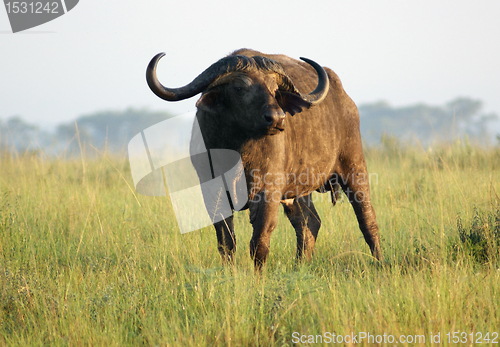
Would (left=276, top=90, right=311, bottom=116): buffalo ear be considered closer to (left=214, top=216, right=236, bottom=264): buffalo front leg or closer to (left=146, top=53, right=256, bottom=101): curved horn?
(left=146, top=53, right=256, bottom=101): curved horn

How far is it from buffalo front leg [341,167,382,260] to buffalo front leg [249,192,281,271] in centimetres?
166

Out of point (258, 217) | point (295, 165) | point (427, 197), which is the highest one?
point (295, 165)

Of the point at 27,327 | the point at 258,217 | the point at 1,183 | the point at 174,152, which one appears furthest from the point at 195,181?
the point at 27,327

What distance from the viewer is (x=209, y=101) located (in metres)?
4.08

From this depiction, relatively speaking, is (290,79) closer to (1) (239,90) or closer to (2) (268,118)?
(1) (239,90)

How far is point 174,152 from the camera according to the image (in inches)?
364

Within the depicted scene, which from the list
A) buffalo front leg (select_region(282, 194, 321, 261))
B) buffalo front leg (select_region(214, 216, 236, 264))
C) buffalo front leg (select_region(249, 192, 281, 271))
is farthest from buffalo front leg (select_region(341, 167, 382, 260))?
buffalo front leg (select_region(214, 216, 236, 264))

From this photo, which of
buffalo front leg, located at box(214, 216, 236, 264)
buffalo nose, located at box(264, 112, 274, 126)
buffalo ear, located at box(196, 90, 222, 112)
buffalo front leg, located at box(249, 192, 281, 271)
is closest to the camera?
buffalo nose, located at box(264, 112, 274, 126)

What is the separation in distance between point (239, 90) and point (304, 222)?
2215 millimetres

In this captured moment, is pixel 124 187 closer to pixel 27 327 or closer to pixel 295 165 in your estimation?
pixel 295 165

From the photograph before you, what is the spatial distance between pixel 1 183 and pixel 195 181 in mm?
3409

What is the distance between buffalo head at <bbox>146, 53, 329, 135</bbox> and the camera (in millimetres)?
3830

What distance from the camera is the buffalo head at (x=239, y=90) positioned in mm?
3830

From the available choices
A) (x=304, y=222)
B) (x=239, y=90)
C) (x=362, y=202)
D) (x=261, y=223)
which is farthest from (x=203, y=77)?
(x=362, y=202)
